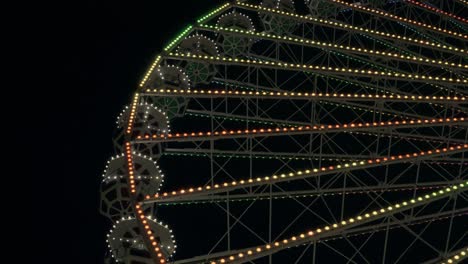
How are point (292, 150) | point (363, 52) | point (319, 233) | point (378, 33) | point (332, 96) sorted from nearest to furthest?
point (319, 233) → point (332, 96) → point (363, 52) → point (378, 33) → point (292, 150)

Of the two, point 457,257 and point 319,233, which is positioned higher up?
point 319,233

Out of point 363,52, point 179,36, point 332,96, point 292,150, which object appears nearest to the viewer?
point 332,96

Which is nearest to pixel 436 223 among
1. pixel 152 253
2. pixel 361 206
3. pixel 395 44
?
pixel 361 206

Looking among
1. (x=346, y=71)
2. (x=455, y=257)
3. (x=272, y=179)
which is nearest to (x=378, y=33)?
(x=346, y=71)

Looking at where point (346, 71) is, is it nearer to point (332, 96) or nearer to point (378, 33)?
point (332, 96)

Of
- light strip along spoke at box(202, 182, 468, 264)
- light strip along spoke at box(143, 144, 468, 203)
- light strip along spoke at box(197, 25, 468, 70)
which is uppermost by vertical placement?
light strip along spoke at box(197, 25, 468, 70)

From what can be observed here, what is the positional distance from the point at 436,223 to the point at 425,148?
3.61 m

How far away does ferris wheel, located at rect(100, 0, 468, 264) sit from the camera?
1201cm

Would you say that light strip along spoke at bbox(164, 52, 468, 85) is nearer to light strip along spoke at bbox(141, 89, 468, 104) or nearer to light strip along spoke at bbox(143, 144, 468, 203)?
light strip along spoke at bbox(141, 89, 468, 104)

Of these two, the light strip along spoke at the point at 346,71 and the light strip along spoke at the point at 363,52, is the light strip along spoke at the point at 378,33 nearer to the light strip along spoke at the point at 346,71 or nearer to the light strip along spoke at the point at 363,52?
the light strip along spoke at the point at 363,52

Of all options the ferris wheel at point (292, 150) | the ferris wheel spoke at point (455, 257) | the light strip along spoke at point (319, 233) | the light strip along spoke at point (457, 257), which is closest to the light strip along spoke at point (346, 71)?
the ferris wheel at point (292, 150)

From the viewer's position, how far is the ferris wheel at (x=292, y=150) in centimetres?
1201

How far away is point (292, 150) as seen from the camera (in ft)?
74.1

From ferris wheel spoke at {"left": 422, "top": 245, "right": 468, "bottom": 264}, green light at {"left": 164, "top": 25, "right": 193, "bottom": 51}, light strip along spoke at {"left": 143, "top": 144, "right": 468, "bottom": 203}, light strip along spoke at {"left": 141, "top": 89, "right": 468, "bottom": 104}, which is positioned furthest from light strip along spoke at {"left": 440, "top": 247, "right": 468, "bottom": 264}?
green light at {"left": 164, "top": 25, "right": 193, "bottom": 51}
